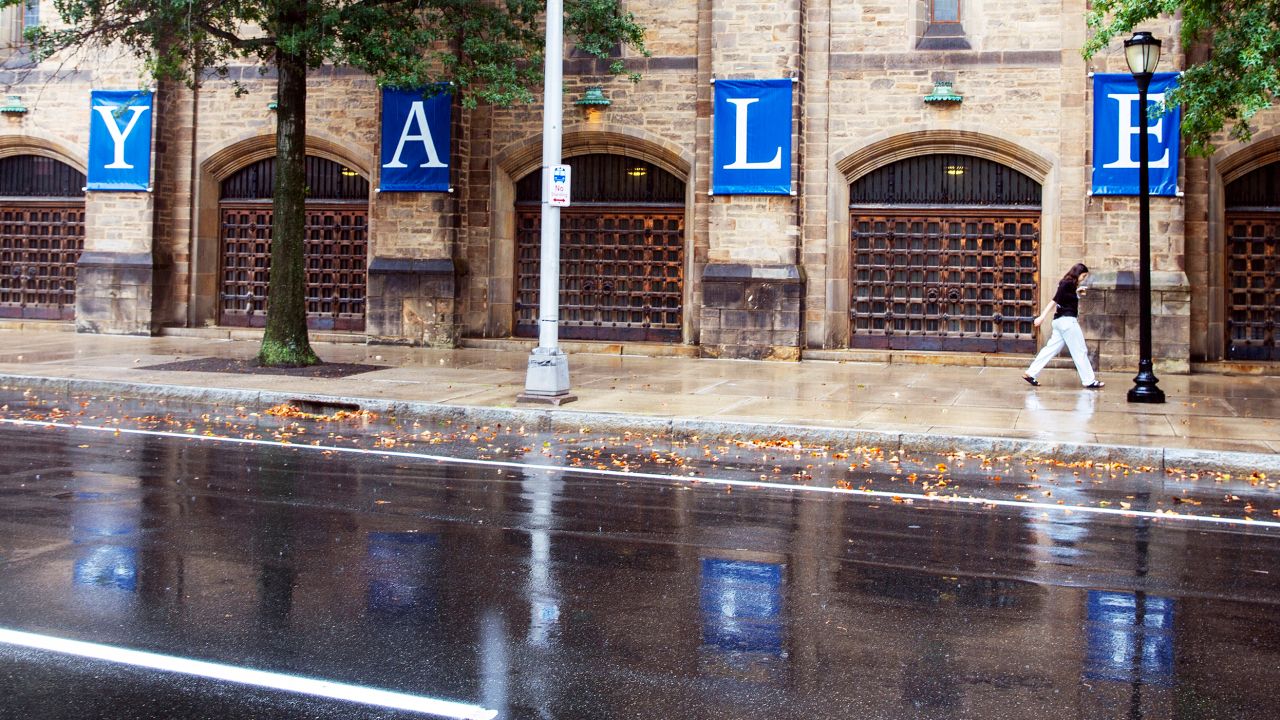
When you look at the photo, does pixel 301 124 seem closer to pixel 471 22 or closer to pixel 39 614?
pixel 471 22

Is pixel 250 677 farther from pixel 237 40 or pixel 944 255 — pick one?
→ pixel 944 255

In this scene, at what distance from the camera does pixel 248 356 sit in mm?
18844

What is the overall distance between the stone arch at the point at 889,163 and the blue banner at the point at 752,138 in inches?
45.9

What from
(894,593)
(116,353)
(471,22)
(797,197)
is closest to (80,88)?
(116,353)

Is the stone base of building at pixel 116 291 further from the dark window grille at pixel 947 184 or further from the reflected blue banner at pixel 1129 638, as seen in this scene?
the reflected blue banner at pixel 1129 638

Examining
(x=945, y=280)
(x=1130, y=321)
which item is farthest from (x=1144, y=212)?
(x=945, y=280)

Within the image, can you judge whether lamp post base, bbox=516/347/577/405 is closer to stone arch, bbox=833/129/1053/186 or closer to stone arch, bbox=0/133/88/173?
stone arch, bbox=833/129/1053/186

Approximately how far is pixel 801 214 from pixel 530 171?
496 cm

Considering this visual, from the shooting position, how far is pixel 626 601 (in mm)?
5664

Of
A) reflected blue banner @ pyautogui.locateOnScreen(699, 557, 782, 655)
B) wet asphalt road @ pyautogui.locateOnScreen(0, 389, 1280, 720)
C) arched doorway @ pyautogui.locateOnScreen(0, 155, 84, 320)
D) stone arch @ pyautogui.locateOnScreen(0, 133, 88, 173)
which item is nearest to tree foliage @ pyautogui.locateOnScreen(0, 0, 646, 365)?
stone arch @ pyautogui.locateOnScreen(0, 133, 88, 173)

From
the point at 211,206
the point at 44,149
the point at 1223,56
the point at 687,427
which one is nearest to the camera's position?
the point at 687,427

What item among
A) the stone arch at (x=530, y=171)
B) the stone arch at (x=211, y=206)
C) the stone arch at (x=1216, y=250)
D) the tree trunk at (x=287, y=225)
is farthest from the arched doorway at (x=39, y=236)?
the stone arch at (x=1216, y=250)

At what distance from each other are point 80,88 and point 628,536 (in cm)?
2036

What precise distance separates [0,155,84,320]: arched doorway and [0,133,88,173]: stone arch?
15cm
